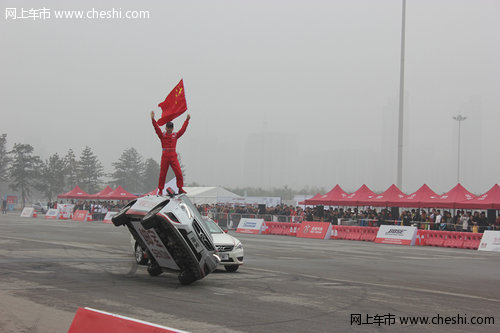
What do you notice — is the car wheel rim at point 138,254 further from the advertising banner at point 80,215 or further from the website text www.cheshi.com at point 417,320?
the advertising banner at point 80,215

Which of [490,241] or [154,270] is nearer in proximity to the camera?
[154,270]

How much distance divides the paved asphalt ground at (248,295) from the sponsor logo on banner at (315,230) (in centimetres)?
1803

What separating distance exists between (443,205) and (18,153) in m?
93.8

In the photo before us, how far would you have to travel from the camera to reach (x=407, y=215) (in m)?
33.8

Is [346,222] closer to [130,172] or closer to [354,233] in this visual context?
[354,233]

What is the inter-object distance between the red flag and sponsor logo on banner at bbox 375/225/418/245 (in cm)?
2207

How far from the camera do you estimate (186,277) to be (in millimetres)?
10969

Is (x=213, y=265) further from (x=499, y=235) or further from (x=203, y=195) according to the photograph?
(x=203, y=195)

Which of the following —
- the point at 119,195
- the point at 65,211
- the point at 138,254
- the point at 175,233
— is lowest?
the point at 65,211

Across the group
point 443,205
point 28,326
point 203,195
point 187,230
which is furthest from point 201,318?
point 203,195

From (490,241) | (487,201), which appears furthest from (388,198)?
(490,241)

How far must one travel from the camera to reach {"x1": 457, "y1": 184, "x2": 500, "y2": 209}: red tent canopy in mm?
30047

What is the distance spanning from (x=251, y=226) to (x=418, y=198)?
12.6m

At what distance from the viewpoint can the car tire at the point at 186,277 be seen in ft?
35.8
